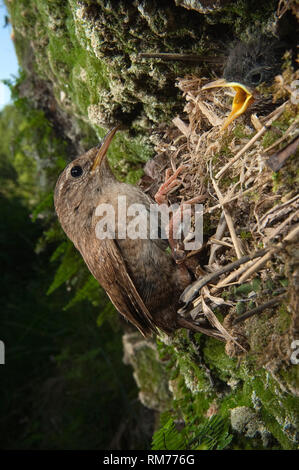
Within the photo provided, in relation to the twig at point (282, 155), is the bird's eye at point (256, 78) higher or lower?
higher

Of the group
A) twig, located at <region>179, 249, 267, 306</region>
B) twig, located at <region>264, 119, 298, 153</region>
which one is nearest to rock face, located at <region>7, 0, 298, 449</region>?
twig, located at <region>179, 249, 267, 306</region>

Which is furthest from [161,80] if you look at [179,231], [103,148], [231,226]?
[231,226]

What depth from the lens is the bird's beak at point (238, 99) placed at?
6.23 ft

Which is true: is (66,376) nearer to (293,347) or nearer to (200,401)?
(200,401)

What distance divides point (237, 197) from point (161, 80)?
928 millimetres

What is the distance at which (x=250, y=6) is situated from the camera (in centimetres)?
189

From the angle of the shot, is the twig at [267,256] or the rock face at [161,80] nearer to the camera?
the twig at [267,256]

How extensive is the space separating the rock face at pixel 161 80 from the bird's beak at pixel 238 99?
311 mm

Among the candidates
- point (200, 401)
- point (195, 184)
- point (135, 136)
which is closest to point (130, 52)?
point (135, 136)

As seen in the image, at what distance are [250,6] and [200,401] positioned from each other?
2606 mm

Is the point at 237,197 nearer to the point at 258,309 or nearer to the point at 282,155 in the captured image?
the point at 282,155

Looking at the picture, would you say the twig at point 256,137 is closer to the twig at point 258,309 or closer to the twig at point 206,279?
the twig at point 206,279

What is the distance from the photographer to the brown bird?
7.95 feet

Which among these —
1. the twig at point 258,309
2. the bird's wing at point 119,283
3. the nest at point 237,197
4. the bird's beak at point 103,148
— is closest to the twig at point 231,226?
the nest at point 237,197
